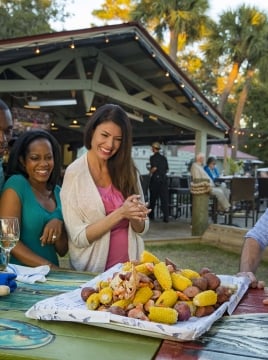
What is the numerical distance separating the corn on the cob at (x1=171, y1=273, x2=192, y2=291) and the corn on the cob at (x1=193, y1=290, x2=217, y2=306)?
53 mm

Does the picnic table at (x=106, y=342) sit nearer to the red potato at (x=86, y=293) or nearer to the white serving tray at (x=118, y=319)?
the white serving tray at (x=118, y=319)

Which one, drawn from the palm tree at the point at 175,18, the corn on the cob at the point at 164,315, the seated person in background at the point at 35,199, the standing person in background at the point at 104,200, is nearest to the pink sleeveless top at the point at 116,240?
the standing person in background at the point at 104,200

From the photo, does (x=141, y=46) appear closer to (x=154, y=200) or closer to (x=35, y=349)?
(x=154, y=200)

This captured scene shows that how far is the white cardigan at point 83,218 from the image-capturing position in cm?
203

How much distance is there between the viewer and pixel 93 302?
4.24ft

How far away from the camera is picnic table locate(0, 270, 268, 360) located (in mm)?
1037

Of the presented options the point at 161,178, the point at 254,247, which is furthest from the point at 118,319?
the point at 161,178

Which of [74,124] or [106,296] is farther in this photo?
[74,124]

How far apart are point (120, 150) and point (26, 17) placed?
26.1 meters

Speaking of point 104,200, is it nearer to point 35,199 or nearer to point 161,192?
point 35,199

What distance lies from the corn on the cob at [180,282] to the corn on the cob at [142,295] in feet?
0.30

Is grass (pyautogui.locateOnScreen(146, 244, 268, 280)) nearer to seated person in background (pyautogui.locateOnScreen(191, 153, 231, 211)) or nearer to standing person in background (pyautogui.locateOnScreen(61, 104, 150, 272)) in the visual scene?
seated person in background (pyautogui.locateOnScreen(191, 153, 231, 211))

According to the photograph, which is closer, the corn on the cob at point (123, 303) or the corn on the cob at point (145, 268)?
the corn on the cob at point (123, 303)

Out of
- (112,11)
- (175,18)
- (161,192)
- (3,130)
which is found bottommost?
(161,192)
